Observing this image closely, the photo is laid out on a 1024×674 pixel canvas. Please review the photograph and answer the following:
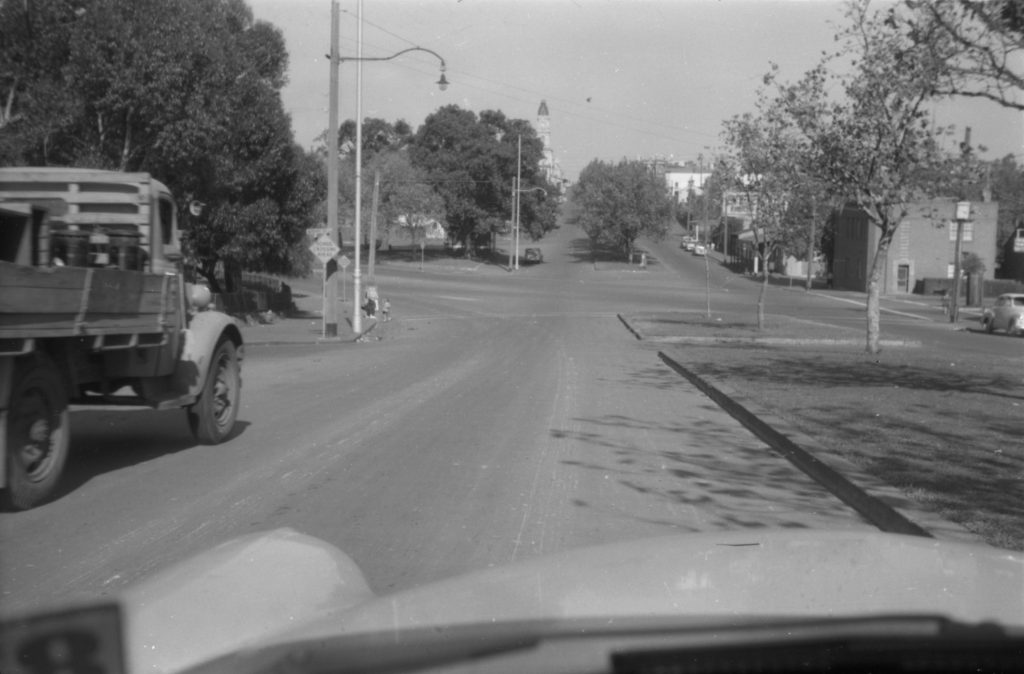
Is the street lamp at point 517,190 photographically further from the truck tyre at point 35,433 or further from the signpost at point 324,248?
the truck tyre at point 35,433

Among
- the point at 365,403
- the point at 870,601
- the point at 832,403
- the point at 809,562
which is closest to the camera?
the point at 870,601

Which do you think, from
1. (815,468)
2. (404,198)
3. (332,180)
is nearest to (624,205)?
(404,198)

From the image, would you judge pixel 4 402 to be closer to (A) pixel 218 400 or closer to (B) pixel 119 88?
(A) pixel 218 400

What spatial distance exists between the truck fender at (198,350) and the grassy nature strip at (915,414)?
19.8 ft

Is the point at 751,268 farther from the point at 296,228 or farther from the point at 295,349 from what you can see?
the point at 295,349

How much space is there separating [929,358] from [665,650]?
22.0 m

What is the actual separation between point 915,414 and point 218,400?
7923 mm

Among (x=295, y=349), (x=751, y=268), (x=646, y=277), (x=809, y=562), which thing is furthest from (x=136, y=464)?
(x=751, y=268)

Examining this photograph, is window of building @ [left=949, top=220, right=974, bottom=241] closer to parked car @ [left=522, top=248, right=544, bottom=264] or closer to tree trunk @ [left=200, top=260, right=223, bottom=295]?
parked car @ [left=522, top=248, right=544, bottom=264]

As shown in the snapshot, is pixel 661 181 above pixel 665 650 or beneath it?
above

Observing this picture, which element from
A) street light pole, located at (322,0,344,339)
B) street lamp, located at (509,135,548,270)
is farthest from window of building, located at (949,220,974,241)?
street light pole, located at (322,0,344,339)

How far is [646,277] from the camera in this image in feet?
261

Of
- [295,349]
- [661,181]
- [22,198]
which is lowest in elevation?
[295,349]

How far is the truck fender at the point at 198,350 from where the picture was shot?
34.2ft
